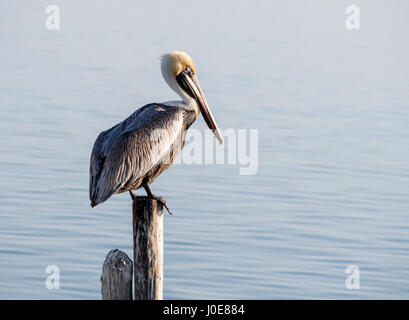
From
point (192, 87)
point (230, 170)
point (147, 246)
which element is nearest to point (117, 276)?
point (147, 246)

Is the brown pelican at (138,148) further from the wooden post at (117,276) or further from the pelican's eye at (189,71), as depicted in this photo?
the wooden post at (117,276)

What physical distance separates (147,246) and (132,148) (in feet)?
3.25

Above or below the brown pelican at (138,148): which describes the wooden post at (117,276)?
below

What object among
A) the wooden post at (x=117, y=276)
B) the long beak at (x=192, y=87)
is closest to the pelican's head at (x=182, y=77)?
Result: the long beak at (x=192, y=87)

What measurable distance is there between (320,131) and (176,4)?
21796 millimetres

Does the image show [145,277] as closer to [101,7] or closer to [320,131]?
[320,131]

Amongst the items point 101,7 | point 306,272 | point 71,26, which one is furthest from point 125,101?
point 101,7

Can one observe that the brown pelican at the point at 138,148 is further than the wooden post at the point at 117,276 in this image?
Yes

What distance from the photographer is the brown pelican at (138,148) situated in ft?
21.6

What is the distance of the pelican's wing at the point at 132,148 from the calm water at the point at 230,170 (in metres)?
2.13

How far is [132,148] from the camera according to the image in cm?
681

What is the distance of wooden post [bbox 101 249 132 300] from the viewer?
6074 mm

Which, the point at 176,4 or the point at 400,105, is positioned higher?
the point at 176,4

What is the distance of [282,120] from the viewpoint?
16.5 meters
